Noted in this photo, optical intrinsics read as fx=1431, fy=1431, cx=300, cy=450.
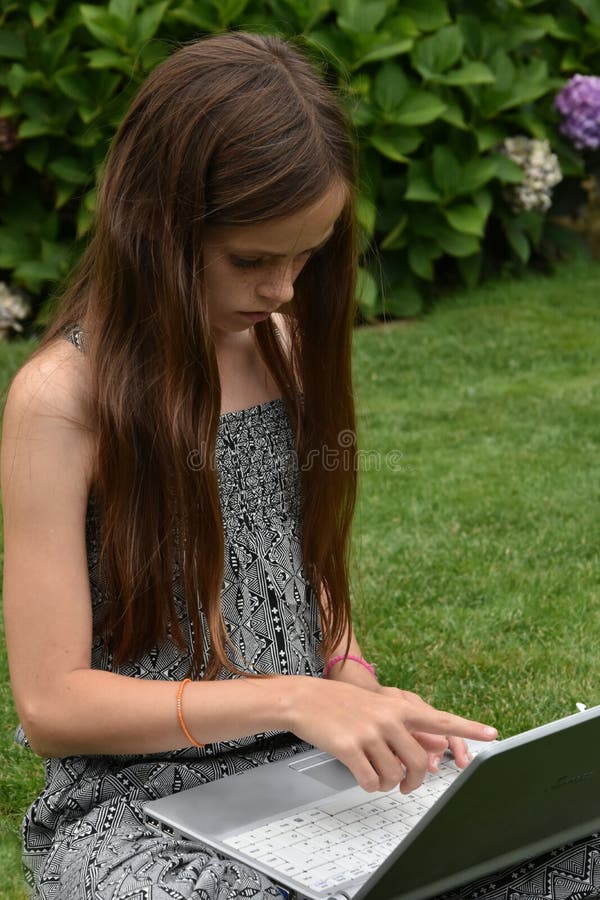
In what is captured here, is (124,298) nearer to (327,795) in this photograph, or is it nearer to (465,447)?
(327,795)

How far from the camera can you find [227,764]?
1.92 m

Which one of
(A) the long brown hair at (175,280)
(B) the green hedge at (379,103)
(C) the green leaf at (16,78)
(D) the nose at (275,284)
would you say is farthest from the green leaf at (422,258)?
(D) the nose at (275,284)

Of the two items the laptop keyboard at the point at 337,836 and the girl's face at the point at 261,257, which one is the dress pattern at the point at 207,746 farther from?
the girl's face at the point at 261,257

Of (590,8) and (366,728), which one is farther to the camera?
(590,8)

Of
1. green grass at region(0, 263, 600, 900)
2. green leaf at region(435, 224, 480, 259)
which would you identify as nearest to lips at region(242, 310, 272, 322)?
green grass at region(0, 263, 600, 900)

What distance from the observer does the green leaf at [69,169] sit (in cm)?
572

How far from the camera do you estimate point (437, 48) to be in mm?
5785

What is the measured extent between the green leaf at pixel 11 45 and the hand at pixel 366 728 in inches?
178

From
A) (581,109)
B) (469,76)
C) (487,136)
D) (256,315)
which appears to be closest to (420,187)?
(487,136)

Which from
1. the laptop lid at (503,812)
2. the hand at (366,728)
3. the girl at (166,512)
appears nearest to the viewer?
the laptop lid at (503,812)

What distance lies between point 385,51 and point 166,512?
4.13 m

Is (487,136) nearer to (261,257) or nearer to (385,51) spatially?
(385,51)

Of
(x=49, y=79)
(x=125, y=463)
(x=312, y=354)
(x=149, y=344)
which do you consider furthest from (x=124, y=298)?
(x=49, y=79)

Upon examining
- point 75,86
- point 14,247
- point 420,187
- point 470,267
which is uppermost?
point 75,86
